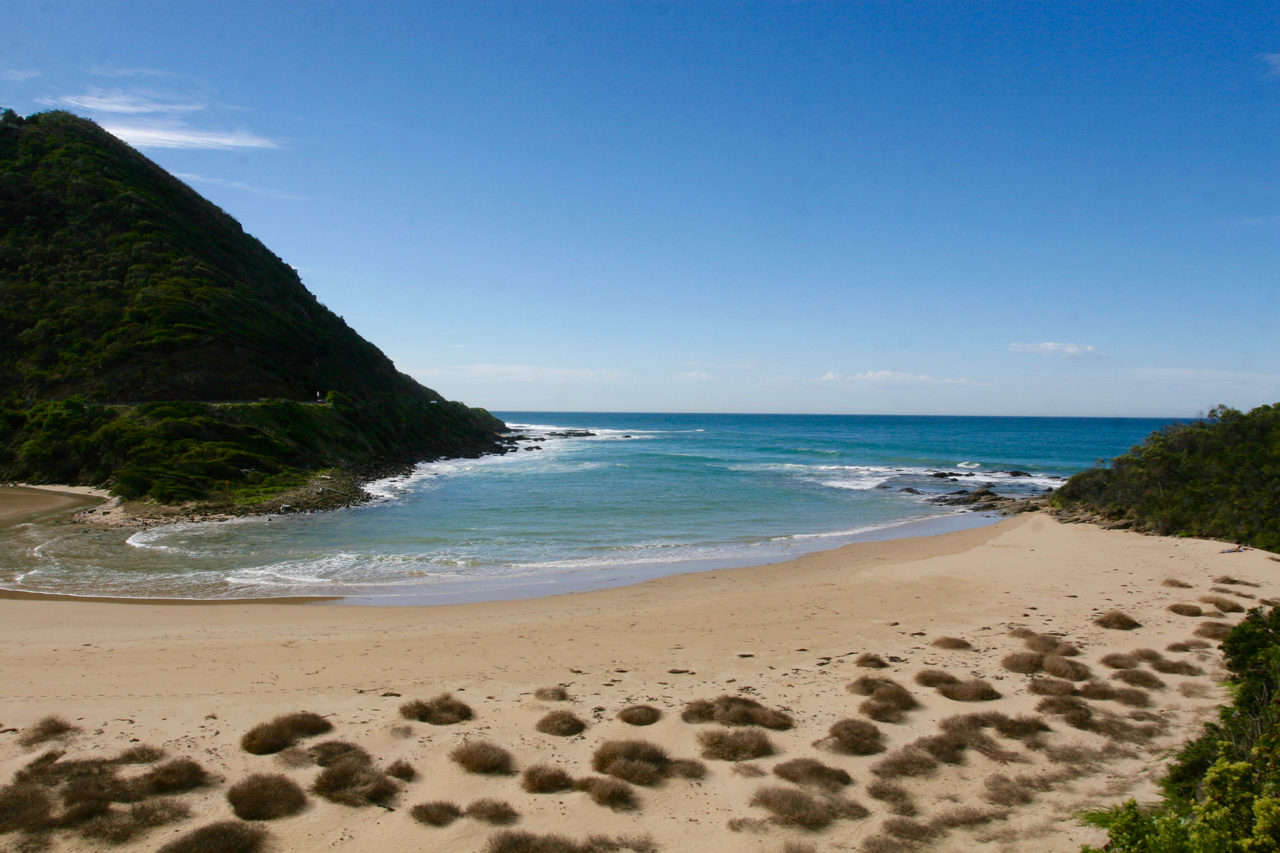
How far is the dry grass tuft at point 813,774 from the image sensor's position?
6832 mm

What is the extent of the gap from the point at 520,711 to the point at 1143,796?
7171 millimetres

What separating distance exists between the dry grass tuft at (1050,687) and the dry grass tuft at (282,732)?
9699 millimetres

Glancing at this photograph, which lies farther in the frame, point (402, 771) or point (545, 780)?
point (402, 771)

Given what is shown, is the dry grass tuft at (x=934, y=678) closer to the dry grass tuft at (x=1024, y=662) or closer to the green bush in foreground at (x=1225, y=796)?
the dry grass tuft at (x=1024, y=662)

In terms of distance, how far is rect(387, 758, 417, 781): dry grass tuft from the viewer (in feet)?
22.5

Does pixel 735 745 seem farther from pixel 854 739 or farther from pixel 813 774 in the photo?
pixel 854 739

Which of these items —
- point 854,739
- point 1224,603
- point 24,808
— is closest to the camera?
point 24,808

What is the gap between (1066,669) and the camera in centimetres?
981

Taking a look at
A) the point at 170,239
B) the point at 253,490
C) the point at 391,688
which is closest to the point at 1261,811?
the point at 391,688

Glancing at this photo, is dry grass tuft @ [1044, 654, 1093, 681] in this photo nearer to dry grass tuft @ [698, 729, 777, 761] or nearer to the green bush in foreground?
the green bush in foreground

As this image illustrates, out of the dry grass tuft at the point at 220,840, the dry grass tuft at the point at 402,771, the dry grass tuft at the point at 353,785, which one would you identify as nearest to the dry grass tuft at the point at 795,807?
the dry grass tuft at the point at 402,771

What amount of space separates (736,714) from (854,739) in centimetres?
150

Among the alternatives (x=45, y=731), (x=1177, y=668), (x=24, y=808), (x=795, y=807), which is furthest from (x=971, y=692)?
(x=45, y=731)

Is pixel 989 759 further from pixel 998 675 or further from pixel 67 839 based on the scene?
pixel 67 839
